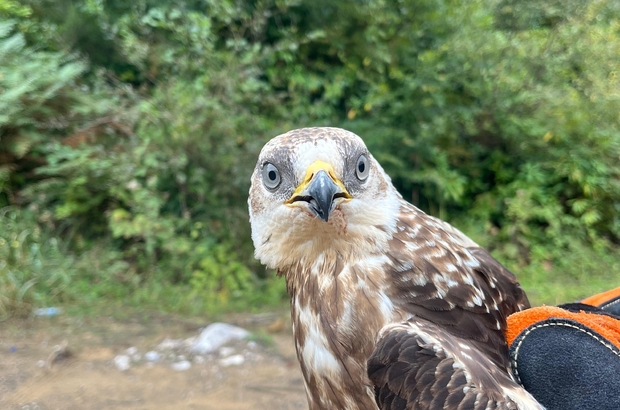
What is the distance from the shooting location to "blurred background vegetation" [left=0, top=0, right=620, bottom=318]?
5668mm

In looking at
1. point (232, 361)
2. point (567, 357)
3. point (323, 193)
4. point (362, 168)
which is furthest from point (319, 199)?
point (232, 361)

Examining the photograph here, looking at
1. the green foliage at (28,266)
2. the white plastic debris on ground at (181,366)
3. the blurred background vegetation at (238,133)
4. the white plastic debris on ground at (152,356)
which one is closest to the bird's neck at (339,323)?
the white plastic debris on ground at (181,366)

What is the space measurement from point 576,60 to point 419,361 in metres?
8.69

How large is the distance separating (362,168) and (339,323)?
0.65m

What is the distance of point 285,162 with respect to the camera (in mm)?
Result: 1868

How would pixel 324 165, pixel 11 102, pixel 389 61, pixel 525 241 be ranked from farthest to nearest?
pixel 525 241 → pixel 389 61 → pixel 11 102 → pixel 324 165

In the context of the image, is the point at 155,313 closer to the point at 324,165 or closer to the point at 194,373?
the point at 194,373

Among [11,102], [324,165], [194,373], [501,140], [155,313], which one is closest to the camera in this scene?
[324,165]

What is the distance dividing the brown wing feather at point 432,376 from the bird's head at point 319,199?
387mm

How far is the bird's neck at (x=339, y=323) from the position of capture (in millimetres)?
1766

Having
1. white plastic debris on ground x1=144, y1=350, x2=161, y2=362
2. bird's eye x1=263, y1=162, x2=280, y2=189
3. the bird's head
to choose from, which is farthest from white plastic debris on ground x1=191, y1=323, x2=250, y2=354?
bird's eye x1=263, y1=162, x2=280, y2=189

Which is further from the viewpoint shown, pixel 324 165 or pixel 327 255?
pixel 327 255

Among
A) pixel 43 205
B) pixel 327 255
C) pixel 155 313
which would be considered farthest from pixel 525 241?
pixel 43 205

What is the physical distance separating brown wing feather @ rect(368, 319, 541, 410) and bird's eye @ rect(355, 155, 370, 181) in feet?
2.04
